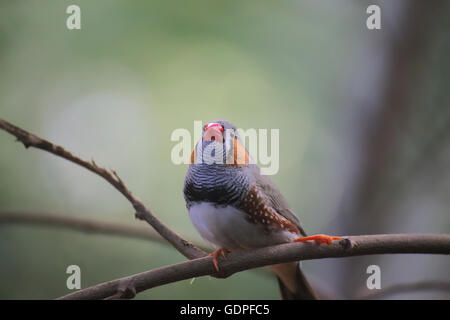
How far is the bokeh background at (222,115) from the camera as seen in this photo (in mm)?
1823

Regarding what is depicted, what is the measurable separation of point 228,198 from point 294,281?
46 cm

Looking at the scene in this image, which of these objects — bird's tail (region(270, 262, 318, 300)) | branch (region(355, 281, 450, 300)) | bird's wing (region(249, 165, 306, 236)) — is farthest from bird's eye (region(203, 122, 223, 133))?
branch (region(355, 281, 450, 300))

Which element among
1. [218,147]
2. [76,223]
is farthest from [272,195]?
[76,223]

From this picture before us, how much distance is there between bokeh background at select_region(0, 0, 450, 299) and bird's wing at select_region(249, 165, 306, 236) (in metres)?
0.50

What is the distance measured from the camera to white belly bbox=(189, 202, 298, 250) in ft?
3.90

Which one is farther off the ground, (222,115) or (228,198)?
(222,115)

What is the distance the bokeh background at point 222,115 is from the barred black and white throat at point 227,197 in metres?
0.49

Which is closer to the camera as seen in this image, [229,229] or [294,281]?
[229,229]

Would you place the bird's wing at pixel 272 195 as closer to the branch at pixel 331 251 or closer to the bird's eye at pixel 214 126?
the bird's eye at pixel 214 126

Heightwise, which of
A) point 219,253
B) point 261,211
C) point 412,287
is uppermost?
point 261,211

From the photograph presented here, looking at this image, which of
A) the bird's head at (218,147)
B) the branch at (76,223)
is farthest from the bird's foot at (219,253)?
the branch at (76,223)

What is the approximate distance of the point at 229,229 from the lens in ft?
3.91

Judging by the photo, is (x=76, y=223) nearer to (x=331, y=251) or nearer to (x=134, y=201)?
(x=134, y=201)

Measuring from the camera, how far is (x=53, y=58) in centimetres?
187
